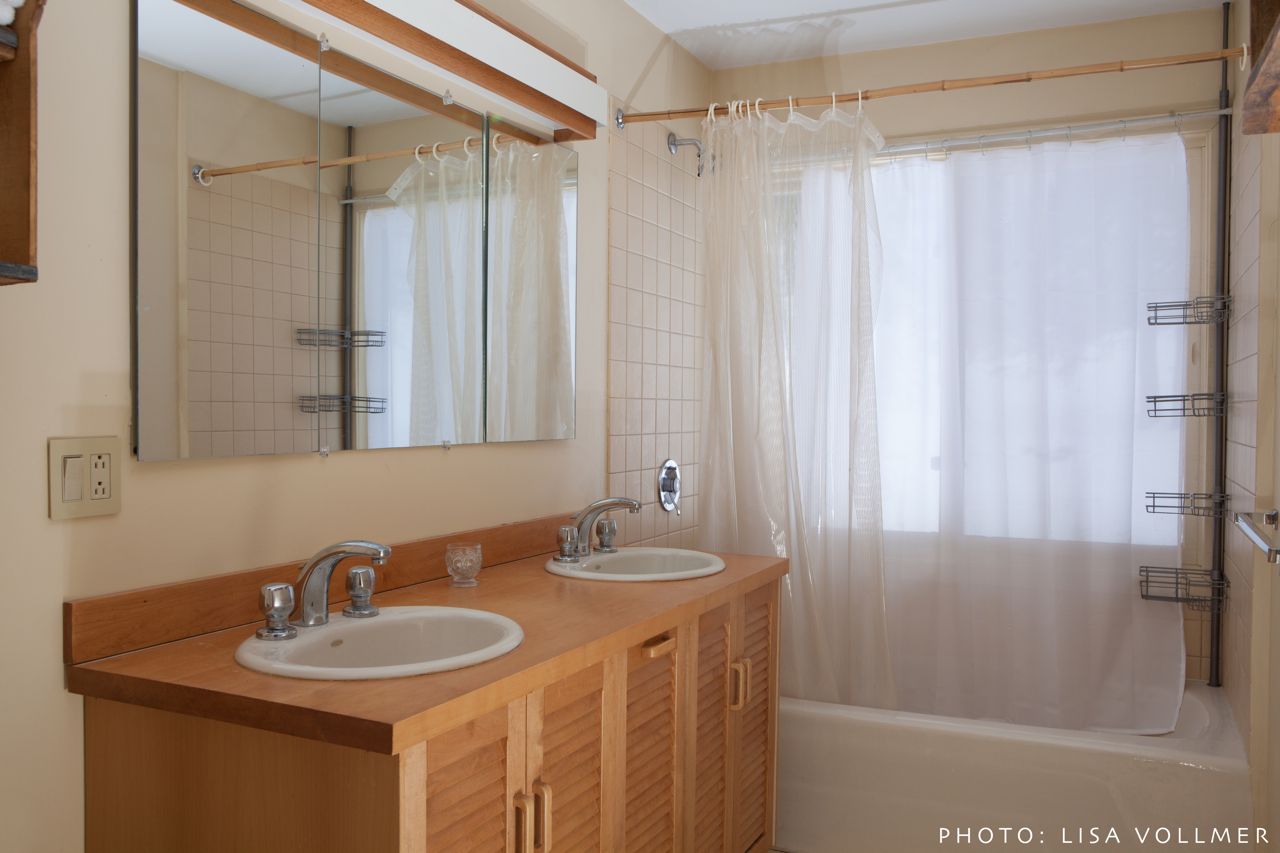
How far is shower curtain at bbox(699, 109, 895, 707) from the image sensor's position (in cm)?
275

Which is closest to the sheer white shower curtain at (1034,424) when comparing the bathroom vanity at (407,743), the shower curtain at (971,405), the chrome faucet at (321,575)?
the shower curtain at (971,405)

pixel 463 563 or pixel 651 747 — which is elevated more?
pixel 463 563

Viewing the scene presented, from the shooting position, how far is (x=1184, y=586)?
9.37ft

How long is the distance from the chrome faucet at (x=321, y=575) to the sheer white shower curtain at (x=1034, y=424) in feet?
6.12

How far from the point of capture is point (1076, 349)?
9.41ft

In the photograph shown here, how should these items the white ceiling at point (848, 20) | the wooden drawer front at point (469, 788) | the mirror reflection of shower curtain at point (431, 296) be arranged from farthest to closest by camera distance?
the white ceiling at point (848, 20)
the mirror reflection of shower curtain at point (431, 296)
the wooden drawer front at point (469, 788)

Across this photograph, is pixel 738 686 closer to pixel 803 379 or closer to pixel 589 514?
pixel 589 514

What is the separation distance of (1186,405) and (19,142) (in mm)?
2867

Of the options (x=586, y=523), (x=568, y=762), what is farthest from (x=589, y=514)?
(x=568, y=762)

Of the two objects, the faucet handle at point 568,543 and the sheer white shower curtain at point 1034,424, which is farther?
the sheer white shower curtain at point 1034,424

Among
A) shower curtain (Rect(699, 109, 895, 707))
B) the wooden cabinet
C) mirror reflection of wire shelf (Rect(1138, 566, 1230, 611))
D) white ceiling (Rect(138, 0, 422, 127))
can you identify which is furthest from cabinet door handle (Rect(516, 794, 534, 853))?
mirror reflection of wire shelf (Rect(1138, 566, 1230, 611))

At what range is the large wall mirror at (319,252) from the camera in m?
1.49

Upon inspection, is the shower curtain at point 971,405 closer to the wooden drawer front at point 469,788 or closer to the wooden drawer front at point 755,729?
the wooden drawer front at point 755,729

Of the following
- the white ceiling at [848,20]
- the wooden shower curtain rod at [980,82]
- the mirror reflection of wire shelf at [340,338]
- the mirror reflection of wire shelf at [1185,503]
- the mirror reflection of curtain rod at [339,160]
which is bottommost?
the mirror reflection of wire shelf at [1185,503]
